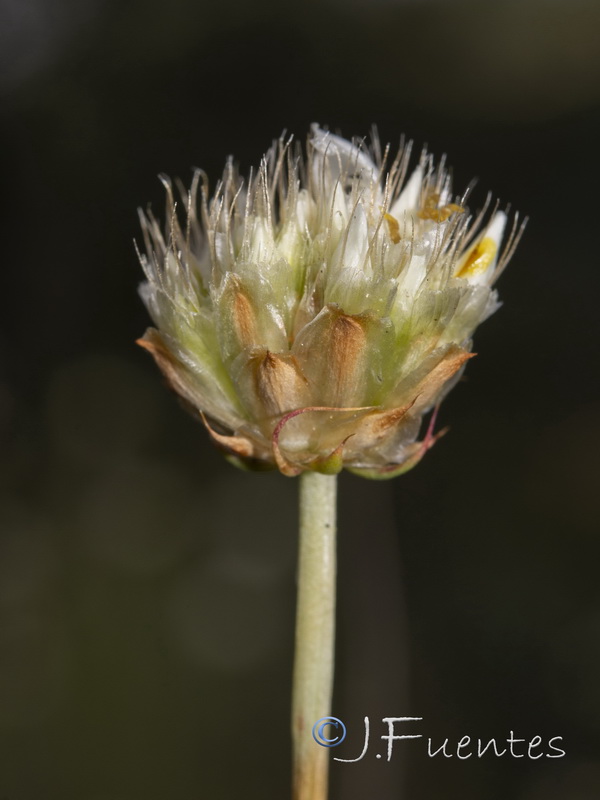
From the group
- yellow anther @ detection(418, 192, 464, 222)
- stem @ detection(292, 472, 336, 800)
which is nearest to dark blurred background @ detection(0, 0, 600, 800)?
stem @ detection(292, 472, 336, 800)

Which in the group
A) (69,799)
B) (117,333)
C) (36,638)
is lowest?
(69,799)

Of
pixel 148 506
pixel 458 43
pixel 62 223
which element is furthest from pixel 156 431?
pixel 458 43

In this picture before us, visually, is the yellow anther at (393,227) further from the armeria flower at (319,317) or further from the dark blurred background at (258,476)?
the dark blurred background at (258,476)

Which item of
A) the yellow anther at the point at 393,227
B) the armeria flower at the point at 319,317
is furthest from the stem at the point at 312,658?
the yellow anther at the point at 393,227

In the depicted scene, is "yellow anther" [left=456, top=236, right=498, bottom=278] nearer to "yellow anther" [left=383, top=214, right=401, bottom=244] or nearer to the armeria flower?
the armeria flower

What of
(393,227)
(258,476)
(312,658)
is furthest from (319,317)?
(258,476)

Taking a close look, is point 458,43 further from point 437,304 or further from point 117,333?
point 437,304

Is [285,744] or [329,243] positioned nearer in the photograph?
[329,243]
